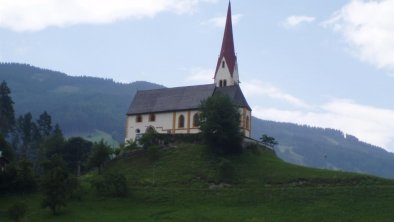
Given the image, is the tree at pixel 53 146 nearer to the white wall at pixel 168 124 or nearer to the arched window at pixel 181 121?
the white wall at pixel 168 124

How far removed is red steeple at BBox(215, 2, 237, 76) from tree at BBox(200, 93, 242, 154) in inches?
594

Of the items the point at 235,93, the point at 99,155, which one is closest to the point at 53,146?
the point at 99,155

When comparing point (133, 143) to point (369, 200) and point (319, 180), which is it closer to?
point (319, 180)

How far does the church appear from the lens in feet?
323

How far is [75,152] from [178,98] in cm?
1885

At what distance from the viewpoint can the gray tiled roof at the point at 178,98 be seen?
3893 inches

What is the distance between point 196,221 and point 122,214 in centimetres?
885

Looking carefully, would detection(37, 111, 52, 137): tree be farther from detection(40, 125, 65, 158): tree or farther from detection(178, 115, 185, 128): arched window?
detection(178, 115, 185, 128): arched window

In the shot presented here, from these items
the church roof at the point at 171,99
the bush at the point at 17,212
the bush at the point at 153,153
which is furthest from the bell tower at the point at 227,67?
the bush at the point at 17,212

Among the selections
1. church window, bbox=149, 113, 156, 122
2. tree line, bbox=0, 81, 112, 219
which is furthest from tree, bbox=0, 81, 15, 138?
church window, bbox=149, 113, 156, 122

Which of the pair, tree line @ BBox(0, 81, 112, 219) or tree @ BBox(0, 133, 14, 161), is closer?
tree line @ BBox(0, 81, 112, 219)

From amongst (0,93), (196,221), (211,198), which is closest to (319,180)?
(211,198)

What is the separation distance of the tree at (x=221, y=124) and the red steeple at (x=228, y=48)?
15084 millimetres

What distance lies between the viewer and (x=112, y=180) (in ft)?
262
